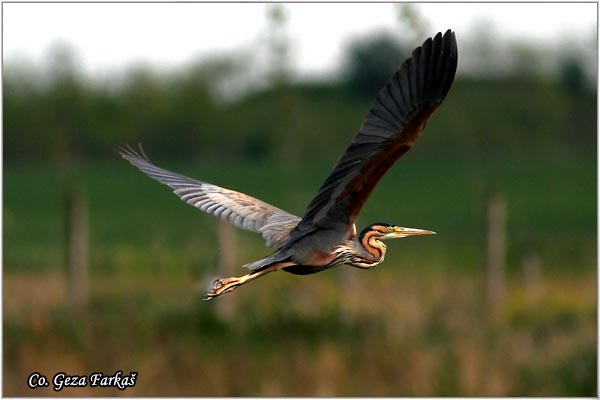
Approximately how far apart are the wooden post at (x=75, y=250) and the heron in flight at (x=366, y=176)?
10714mm

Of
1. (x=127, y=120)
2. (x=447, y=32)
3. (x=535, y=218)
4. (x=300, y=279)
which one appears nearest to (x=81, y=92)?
(x=127, y=120)

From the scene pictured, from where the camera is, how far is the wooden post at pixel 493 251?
14734 millimetres

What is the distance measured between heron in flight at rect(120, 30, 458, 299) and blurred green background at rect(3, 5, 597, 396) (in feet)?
1.42

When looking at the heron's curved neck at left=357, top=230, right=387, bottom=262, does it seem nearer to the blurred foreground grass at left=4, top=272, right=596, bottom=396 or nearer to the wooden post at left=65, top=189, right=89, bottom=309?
the blurred foreground grass at left=4, top=272, right=596, bottom=396

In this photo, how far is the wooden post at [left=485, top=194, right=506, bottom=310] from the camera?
14734 millimetres

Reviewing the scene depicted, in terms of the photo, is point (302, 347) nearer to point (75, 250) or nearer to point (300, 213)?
point (75, 250)

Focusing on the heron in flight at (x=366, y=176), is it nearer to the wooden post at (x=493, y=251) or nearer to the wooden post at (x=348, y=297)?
the wooden post at (x=348, y=297)

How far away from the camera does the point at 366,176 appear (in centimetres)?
407

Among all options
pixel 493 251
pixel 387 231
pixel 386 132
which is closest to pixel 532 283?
pixel 493 251

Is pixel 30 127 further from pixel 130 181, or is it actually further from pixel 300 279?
pixel 300 279

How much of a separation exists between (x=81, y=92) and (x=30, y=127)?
2.77 meters

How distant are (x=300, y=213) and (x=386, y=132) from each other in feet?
52.3

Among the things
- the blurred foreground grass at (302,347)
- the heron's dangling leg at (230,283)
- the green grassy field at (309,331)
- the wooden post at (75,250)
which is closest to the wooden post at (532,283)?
the green grassy field at (309,331)

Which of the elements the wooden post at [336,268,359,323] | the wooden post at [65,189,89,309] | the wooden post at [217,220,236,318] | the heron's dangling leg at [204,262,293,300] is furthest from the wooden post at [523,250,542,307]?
the heron's dangling leg at [204,262,293,300]
